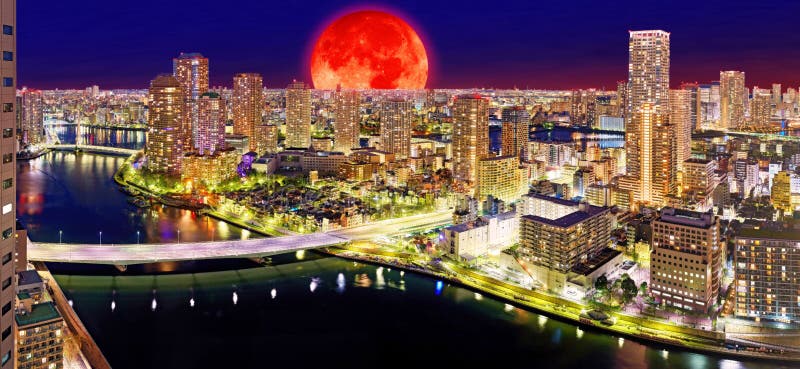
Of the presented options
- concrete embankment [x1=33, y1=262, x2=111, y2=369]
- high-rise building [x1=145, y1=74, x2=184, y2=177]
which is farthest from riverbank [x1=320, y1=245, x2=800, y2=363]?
high-rise building [x1=145, y1=74, x2=184, y2=177]

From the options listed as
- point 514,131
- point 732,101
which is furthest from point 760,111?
point 514,131

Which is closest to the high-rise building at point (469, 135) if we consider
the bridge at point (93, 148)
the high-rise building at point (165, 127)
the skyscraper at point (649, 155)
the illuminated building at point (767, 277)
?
the skyscraper at point (649, 155)

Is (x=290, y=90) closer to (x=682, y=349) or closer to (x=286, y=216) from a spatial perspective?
(x=286, y=216)

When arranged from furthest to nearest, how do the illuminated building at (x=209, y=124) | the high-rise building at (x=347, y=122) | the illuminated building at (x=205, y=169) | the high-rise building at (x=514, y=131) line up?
the high-rise building at (x=347, y=122) < the illuminated building at (x=209, y=124) < the high-rise building at (x=514, y=131) < the illuminated building at (x=205, y=169)

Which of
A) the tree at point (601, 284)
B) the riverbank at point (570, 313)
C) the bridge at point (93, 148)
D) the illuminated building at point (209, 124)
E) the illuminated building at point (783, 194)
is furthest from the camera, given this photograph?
the bridge at point (93, 148)

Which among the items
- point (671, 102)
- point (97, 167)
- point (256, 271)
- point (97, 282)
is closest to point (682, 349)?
point (256, 271)

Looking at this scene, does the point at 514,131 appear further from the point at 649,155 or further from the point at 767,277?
the point at 767,277

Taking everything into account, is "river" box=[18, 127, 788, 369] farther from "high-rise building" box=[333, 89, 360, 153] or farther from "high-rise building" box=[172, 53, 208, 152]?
"high-rise building" box=[172, 53, 208, 152]

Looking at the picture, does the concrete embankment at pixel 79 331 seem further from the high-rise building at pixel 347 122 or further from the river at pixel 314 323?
the high-rise building at pixel 347 122
